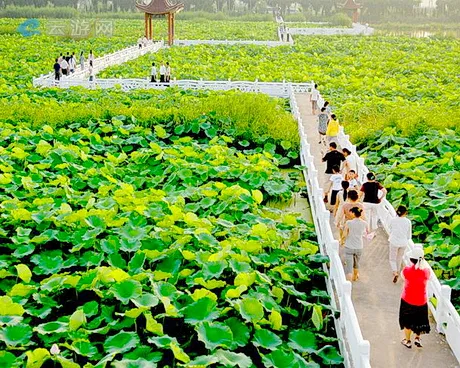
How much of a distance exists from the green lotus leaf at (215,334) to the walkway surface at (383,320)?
115 cm

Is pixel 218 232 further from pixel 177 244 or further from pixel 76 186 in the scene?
pixel 76 186

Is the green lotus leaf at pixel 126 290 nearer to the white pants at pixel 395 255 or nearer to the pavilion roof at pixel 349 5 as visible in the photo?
the white pants at pixel 395 255

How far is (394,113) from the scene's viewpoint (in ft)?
46.8

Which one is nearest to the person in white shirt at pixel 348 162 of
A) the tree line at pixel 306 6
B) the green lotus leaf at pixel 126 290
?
the green lotus leaf at pixel 126 290

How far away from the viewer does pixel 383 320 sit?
621 centimetres

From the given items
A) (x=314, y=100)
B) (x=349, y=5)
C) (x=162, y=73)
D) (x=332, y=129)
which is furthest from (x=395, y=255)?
(x=349, y=5)

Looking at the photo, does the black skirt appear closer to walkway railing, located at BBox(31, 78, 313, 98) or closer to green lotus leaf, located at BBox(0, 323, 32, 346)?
green lotus leaf, located at BBox(0, 323, 32, 346)

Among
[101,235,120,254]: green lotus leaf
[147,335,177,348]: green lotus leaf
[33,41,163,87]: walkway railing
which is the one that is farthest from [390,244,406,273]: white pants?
[33,41,163,87]: walkway railing

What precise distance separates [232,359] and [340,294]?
4.63 ft

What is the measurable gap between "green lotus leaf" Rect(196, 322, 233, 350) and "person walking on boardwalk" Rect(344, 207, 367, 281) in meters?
1.73

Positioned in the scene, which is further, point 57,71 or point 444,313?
point 57,71

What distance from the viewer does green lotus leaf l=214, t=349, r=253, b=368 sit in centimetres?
515

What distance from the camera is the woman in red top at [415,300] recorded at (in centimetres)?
568

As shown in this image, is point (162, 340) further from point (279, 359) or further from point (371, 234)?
point (371, 234)
